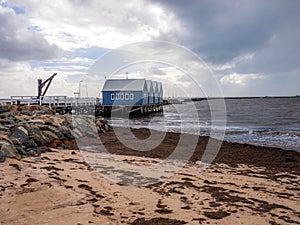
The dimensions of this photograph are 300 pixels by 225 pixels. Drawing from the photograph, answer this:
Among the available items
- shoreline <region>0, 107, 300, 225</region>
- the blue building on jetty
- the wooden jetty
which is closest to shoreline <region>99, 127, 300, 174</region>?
shoreline <region>0, 107, 300, 225</region>

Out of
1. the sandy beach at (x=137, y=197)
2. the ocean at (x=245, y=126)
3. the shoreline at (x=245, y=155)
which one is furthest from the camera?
the ocean at (x=245, y=126)

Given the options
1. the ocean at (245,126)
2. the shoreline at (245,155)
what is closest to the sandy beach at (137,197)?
the shoreline at (245,155)

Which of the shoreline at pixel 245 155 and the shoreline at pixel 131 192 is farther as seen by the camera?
the shoreline at pixel 245 155

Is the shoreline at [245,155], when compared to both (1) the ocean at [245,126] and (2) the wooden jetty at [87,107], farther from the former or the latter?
(2) the wooden jetty at [87,107]

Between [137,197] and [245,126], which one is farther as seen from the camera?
[245,126]

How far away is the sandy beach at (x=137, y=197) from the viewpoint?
475cm

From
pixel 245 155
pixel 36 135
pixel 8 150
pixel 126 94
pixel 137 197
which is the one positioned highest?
pixel 126 94

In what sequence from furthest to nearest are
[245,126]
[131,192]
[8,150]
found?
[245,126], [8,150], [131,192]

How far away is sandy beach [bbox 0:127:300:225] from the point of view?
4.75 m

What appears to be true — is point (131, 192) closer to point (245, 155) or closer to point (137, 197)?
point (137, 197)

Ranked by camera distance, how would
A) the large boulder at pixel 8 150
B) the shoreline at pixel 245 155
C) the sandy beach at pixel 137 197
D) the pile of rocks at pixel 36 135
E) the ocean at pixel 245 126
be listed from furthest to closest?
the ocean at pixel 245 126 < the shoreline at pixel 245 155 < the pile of rocks at pixel 36 135 < the large boulder at pixel 8 150 < the sandy beach at pixel 137 197

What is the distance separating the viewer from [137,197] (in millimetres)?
5703

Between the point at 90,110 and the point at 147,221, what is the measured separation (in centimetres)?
3403

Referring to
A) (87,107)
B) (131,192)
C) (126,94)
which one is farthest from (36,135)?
(126,94)
